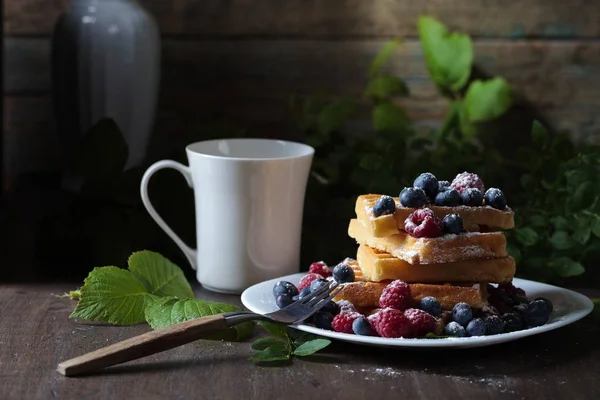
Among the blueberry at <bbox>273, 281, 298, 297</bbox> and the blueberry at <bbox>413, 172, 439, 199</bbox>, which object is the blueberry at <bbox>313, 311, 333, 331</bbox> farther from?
the blueberry at <bbox>413, 172, 439, 199</bbox>

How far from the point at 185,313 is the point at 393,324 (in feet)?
0.69

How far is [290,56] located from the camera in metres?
1.52

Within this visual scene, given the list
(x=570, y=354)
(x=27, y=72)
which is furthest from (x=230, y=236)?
(x=27, y=72)

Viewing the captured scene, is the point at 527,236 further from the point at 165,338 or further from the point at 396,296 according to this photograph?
the point at 165,338

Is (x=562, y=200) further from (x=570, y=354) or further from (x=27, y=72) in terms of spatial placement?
(x=27, y=72)

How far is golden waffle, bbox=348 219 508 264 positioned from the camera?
0.89 metres

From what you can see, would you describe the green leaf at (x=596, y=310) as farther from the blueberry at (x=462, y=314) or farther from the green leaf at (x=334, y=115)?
the green leaf at (x=334, y=115)

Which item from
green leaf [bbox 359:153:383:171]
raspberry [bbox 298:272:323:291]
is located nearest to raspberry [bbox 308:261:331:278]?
raspberry [bbox 298:272:323:291]

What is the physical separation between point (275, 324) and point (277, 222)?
0.67ft

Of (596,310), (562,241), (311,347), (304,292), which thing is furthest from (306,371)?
(562,241)

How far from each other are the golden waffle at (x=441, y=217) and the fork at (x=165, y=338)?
98 mm

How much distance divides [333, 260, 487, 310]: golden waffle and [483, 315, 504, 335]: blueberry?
3 cm

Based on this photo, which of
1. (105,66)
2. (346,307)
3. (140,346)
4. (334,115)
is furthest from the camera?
(334,115)

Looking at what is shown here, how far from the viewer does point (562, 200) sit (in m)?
1.21
